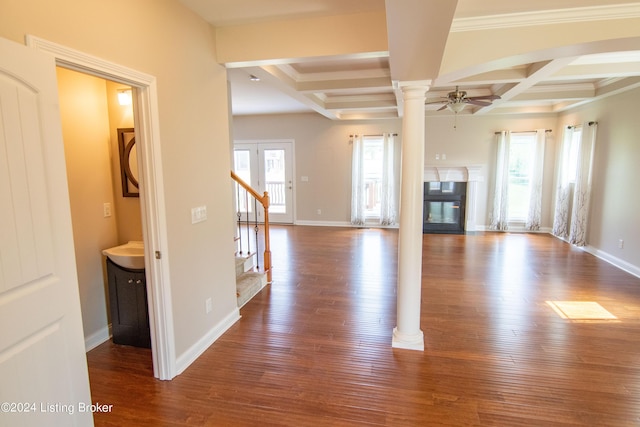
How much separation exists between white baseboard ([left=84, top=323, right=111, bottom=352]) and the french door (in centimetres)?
554

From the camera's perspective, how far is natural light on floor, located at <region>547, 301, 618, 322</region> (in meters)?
3.42


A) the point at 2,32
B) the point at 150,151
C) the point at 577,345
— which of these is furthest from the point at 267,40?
the point at 577,345

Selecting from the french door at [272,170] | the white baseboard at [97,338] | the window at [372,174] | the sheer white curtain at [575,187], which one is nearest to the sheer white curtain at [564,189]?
the sheer white curtain at [575,187]

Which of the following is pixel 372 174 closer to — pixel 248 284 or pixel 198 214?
pixel 248 284

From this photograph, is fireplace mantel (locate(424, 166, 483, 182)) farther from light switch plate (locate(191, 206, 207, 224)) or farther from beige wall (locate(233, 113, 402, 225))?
light switch plate (locate(191, 206, 207, 224))

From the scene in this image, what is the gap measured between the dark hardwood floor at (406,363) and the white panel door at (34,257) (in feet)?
2.73

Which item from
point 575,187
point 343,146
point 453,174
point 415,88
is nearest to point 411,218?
point 415,88

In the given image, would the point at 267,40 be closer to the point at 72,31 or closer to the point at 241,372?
the point at 72,31

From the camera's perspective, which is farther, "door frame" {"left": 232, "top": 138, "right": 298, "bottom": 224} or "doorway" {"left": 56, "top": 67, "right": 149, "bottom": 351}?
"door frame" {"left": 232, "top": 138, "right": 298, "bottom": 224}

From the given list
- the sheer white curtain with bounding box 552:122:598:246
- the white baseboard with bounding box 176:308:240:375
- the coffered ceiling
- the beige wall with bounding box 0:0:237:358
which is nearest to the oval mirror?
the beige wall with bounding box 0:0:237:358

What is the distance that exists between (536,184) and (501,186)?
679 mm

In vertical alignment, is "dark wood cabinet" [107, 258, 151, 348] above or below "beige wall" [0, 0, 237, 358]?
below

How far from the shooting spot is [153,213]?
2.27 m

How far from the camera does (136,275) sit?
2766mm
